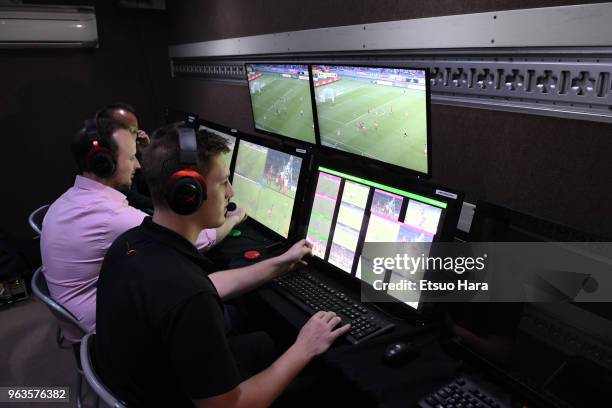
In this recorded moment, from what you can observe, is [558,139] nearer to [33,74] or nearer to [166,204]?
[166,204]

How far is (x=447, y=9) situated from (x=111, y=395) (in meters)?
1.51

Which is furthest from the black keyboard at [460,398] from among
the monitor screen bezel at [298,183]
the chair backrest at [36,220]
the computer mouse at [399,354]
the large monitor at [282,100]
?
the chair backrest at [36,220]

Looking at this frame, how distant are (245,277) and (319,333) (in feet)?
1.37

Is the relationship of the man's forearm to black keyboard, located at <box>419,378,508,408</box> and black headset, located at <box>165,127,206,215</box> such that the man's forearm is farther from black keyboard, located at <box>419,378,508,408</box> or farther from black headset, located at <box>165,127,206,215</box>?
black keyboard, located at <box>419,378,508,408</box>

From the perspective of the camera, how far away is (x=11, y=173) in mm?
3426

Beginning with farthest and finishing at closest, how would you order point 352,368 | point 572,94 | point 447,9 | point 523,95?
point 447,9, point 523,95, point 572,94, point 352,368

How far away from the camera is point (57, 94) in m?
3.49

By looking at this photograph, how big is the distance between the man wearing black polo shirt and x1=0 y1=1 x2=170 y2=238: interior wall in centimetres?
272

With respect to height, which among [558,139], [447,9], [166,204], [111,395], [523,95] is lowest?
[111,395]

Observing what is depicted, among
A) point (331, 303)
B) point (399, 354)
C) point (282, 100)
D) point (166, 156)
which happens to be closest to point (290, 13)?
point (282, 100)

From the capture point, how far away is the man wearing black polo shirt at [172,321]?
996 mm

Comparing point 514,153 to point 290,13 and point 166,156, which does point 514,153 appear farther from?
point 290,13

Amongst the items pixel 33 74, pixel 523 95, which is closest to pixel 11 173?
pixel 33 74

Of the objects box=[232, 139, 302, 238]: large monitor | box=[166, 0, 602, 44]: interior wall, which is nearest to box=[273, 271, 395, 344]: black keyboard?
box=[232, 139, 302, 238]: large monitor
